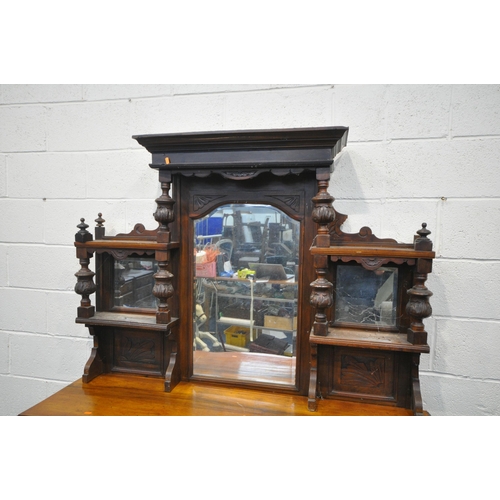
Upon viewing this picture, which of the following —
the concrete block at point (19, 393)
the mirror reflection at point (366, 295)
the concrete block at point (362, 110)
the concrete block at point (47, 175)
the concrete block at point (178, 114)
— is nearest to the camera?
the mirror reflection at point (366, 295)

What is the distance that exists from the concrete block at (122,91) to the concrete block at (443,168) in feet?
2.78

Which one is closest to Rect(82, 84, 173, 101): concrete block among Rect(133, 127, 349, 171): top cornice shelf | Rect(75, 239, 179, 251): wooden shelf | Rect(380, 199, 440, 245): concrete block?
Rect(133, 127, 349, 171): top cornice shelf

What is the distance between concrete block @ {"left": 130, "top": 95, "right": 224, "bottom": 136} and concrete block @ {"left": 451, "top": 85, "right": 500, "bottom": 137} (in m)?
0.78

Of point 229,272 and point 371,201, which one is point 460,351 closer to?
point 371,201

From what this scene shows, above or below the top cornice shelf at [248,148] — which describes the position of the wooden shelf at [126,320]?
below

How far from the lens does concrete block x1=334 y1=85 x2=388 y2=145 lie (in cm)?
112

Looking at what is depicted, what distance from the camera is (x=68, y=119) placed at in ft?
4.33

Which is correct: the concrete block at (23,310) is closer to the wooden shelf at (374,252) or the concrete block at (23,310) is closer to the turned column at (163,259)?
the turned column at (163,259)

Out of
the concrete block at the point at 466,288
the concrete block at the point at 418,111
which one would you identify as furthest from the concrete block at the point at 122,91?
the concrete block at the point at 466,288

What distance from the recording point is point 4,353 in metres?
1.45

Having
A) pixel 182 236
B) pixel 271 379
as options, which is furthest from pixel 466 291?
pixel 182 236

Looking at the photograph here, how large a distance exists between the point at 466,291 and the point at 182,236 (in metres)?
0.96

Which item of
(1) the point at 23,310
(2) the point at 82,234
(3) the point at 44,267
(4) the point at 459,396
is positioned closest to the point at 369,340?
(4) the point at 459,396

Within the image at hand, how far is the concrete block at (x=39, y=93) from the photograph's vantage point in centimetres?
131
